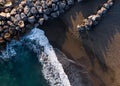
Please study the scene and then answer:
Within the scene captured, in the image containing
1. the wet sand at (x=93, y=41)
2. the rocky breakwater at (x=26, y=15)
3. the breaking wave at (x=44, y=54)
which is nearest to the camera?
the wet sand at (x=93, y=41)

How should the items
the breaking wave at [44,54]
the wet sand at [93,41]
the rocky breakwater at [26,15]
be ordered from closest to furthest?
the wet sand at [93,41], the breaking wave at [44,54], the rocky breakwater at [26,15]

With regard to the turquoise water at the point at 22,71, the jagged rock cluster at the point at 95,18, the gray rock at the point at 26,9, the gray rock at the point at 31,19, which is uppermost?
the gray rock at the point at 26,9

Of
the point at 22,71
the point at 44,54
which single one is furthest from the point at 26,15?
the point at 22,71

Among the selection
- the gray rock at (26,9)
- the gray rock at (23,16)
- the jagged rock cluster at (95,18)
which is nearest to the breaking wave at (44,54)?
the gray rock at (23,16)

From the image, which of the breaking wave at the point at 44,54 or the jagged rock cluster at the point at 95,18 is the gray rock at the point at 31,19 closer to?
the breaking wave at the point at 44,54

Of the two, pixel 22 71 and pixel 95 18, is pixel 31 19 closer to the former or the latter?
pixel 22 71

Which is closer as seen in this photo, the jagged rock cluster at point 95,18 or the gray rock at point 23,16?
the jagged rock cluster at point 95,18
